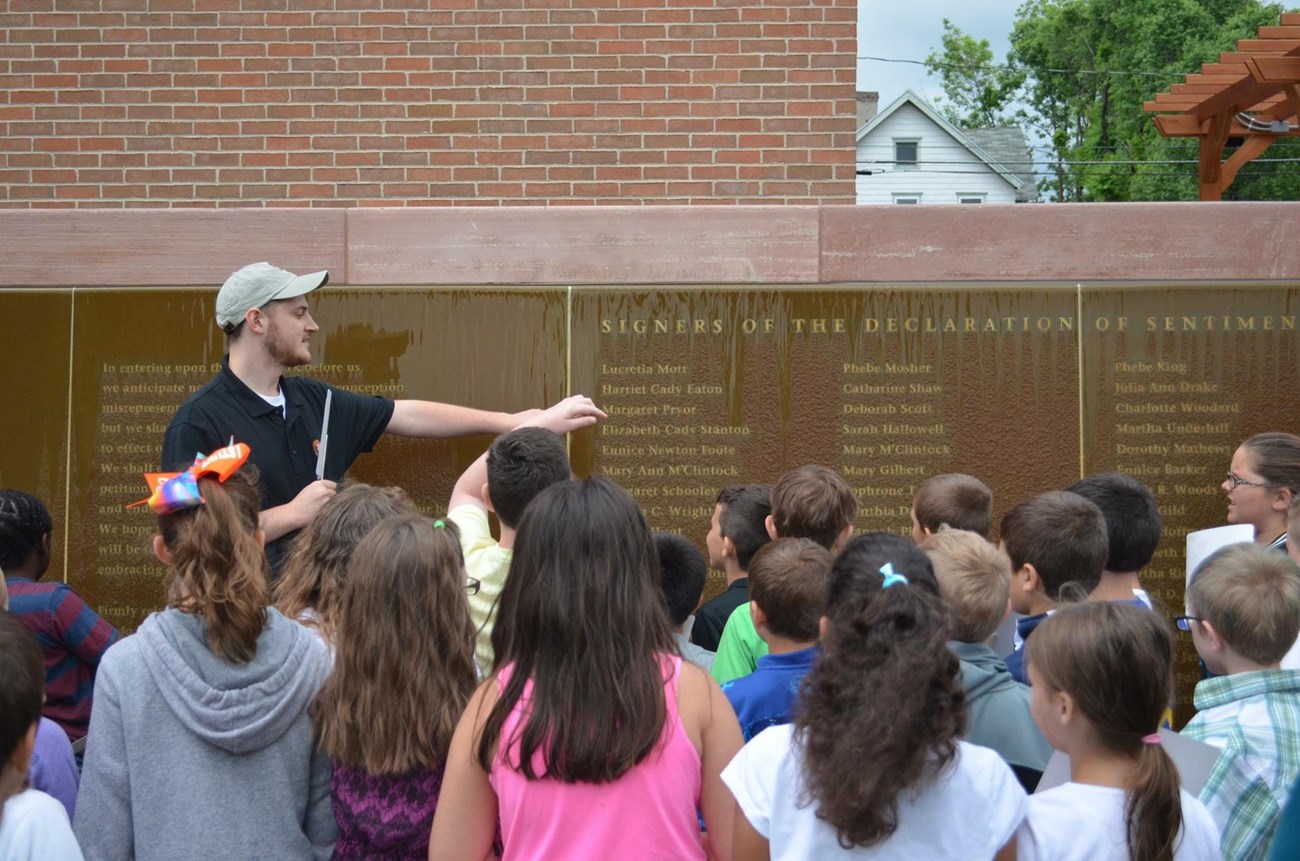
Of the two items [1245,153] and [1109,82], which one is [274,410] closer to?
[1245,153]

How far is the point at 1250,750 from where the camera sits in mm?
2914

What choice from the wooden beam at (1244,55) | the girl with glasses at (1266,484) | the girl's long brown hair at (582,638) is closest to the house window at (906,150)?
the wooden beam at (1244,55)

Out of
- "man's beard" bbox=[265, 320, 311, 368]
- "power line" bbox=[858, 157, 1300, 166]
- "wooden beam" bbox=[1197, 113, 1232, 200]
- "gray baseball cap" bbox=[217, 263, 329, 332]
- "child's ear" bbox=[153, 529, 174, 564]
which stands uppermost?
"power line" bbox=[858, 157, 1300, 166]

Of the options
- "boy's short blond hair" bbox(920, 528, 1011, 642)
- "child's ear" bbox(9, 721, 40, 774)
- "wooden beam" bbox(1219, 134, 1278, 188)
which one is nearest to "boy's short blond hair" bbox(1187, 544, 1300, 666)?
"boy's short blond hair" bbox(920, 528, 1011, 642)

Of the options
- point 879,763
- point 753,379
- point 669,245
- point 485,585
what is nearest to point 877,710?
point 879,763

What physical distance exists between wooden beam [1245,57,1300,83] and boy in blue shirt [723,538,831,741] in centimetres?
784

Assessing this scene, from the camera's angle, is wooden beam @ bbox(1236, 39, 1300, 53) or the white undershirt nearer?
the white undershirt

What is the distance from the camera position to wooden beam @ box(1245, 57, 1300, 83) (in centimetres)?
947

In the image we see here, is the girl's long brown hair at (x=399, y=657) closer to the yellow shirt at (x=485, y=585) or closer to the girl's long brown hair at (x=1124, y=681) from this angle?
the yellow shirt at (x=485, y=585)

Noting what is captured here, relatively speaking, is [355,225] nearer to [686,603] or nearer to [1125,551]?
[686,603]

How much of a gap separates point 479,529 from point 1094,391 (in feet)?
9.82

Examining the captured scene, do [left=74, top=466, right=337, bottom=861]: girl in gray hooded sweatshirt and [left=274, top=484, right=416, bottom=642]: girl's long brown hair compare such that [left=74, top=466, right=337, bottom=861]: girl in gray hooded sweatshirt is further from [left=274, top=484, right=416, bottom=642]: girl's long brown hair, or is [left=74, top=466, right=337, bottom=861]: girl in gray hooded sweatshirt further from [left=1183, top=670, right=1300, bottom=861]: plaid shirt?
[left=1183, top=670, right=1300, bottom=861]: plaid shirt

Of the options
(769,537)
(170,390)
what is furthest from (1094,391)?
(170,390)

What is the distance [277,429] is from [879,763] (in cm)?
301
